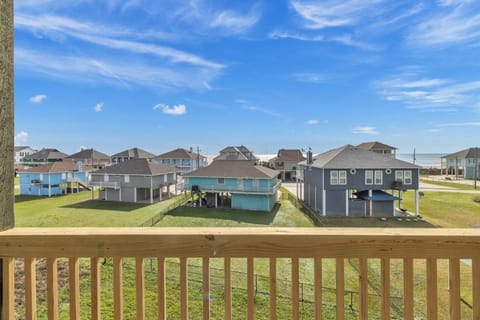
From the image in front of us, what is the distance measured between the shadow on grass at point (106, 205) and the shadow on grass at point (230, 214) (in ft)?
12.9

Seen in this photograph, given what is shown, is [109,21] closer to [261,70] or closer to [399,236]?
[399,236]

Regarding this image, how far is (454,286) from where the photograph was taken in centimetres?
121

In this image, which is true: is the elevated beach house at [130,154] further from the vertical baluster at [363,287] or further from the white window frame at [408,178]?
the vertical baluster at [363,287]

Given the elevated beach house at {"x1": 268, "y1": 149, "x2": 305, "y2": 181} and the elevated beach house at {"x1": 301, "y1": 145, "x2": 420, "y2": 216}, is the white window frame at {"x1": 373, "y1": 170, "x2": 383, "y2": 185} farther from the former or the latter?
the elevated beach house at {"x1": 268, "y1": 149, "x2": 305, "y2": 181}

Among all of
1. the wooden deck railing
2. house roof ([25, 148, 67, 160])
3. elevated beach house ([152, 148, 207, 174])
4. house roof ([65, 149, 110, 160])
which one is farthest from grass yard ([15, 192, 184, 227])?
house roof ([25, 148, 67, 160])

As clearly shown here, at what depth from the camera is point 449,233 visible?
1196 millimetres

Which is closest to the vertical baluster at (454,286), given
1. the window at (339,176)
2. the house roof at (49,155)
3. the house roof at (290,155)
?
the window at (339,176)

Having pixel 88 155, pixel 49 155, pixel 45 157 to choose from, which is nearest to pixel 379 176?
pixel 88 155

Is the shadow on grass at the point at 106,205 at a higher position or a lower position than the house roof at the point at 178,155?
lower

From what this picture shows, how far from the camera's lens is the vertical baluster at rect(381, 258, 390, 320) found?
47.2 inches

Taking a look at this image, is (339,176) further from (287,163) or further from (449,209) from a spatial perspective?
(287,163)

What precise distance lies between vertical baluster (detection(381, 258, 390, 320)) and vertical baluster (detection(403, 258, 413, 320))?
0.23 ft

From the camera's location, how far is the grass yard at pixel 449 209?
14.7m

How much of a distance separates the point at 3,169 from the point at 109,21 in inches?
196
